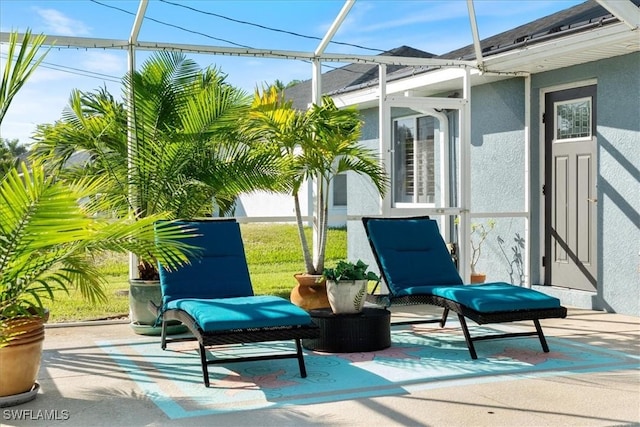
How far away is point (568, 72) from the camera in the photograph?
8.89 meters

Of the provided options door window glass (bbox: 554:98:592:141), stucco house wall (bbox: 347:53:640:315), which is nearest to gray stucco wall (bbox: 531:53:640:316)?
stucco house wall (bbox: 347:53:640:315)

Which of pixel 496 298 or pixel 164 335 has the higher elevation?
pixel 496 298

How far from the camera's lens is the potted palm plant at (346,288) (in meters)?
6.28

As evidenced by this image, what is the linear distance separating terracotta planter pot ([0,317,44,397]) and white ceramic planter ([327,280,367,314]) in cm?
254

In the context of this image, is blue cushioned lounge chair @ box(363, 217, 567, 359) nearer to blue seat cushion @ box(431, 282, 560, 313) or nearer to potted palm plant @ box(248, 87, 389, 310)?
blue seat cushion @ box(431, 282, 560, 313)

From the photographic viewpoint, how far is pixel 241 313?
525cm

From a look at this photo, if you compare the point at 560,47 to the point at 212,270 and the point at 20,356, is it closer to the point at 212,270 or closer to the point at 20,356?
→ the point at 212,270

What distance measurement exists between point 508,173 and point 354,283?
4.52 meters

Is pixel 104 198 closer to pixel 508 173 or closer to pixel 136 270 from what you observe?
pixel 136 270

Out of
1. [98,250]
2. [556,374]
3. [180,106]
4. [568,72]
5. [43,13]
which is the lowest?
[556,374]

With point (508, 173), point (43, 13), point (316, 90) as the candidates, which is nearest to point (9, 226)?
point (316, 90)

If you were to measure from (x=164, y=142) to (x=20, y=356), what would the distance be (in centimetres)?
313

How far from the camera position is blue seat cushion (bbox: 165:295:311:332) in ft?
16.7

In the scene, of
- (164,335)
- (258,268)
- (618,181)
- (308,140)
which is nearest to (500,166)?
(618,181)
